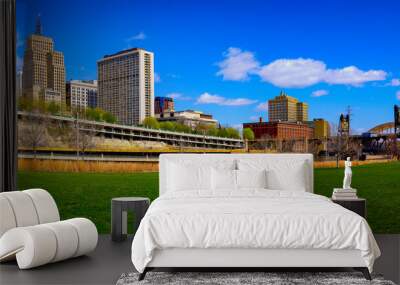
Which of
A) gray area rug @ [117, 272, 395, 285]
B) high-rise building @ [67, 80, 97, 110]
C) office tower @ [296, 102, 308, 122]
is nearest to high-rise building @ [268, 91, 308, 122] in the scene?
office tower @ [296, 102, 308, 122]

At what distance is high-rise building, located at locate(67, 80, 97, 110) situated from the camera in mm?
7945

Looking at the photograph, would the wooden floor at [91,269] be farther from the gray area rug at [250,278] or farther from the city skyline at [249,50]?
the city skyline at [249,50]

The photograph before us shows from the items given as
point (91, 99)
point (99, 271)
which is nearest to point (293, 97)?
point (91, 99)

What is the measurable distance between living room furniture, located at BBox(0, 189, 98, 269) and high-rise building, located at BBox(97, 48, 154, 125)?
2.90 m

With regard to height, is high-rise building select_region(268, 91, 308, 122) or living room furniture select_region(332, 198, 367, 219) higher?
high-rise building select_region(268, 91, 308, 122)

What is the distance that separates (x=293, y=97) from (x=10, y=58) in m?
3.83

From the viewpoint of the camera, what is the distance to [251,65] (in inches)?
306

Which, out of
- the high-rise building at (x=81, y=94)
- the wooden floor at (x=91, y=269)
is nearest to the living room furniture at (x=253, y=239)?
the wooden floor at (x=91, y=269)

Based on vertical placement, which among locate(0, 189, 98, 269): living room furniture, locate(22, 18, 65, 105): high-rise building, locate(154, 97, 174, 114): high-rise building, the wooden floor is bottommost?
the wooden floor

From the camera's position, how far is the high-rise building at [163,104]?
804cm

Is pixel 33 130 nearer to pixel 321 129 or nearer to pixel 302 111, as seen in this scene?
pixel 302 111

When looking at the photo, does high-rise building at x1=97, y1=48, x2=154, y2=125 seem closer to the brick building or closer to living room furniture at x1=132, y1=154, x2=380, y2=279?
the brick building

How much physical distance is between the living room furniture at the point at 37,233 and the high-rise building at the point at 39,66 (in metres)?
2.91

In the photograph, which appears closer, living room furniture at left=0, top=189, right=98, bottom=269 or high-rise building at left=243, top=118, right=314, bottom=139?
living room furniture at left=0, top=189, right=98, bottom=269
